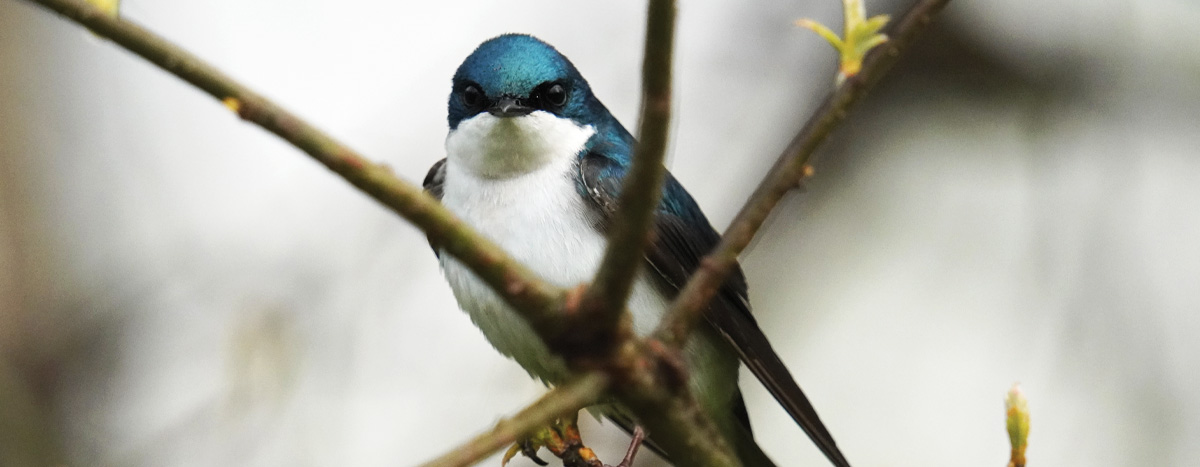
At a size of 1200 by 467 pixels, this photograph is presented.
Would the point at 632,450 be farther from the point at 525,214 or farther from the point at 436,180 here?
the point at 436,180

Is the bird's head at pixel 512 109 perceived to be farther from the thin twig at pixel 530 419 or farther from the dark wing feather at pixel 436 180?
the thin twig at pixel 530 419

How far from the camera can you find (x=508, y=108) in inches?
107

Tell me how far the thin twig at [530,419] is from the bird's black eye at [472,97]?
1683 millimetres

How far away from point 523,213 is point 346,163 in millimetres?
1682

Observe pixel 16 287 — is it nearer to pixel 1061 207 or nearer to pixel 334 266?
pixel 334 266

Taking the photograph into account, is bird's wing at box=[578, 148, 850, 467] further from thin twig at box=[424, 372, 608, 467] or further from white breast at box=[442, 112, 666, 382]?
thin twig at box=[424, 372, 608, 467]

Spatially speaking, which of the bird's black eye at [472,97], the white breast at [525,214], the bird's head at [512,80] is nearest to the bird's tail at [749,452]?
the white breast at [525,214]

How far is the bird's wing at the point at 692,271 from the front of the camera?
2.59 m

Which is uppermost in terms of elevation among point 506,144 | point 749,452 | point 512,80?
point 512,80

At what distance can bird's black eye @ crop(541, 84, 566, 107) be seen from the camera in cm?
286

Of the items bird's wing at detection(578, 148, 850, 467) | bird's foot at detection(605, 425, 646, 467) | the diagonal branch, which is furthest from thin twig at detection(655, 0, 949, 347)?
bird's foot at detection(605, 425, 646, 467)

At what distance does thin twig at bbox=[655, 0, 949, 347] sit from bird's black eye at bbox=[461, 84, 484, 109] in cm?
167

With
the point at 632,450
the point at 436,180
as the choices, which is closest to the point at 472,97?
the point at 436,180

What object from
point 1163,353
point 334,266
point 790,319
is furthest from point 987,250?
point 334,266
